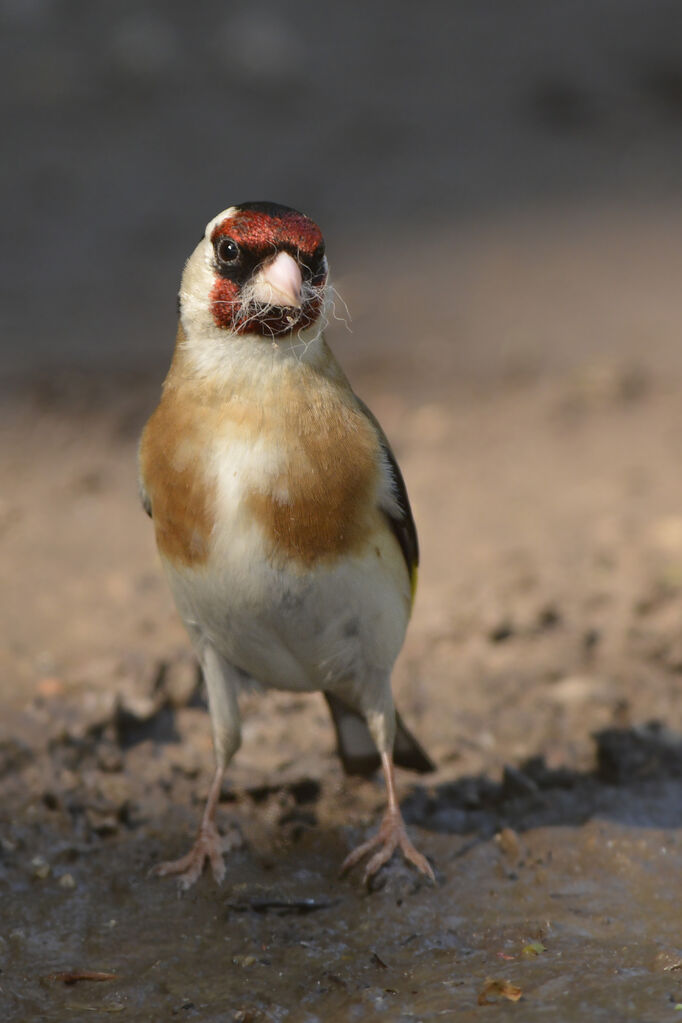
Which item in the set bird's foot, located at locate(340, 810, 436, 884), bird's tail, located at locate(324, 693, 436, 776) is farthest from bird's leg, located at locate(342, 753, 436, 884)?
bird's tail, located at locate(324, 693, 436, 776)

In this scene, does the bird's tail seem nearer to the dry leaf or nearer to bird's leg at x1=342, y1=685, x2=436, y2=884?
bird's leg at x1=342, y1=685, x2=436, y2=884

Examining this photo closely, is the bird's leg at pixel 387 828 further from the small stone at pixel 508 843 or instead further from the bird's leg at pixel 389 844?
the small stone at pixel 508 843

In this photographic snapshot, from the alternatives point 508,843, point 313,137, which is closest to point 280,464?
point 508,843

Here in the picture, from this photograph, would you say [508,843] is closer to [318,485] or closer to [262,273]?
[318,485]

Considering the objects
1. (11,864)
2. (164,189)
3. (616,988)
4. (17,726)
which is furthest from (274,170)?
(616,988)

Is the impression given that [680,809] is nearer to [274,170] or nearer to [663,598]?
[663,598]
